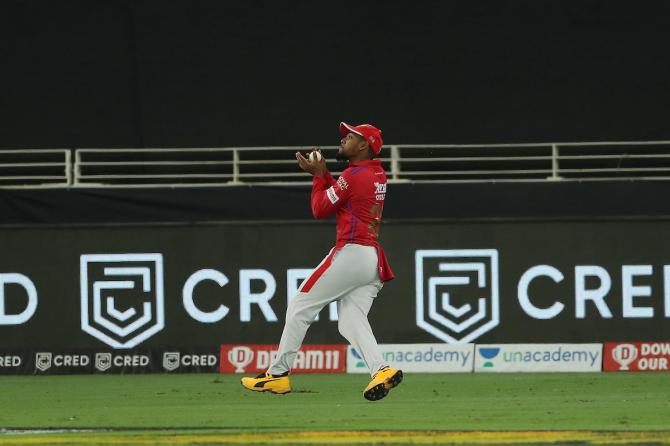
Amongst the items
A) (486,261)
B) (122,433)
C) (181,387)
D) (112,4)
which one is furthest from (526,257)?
(122,433)

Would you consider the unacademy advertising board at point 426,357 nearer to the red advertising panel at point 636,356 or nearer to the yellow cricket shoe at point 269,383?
the red advertising panel at point 636,356

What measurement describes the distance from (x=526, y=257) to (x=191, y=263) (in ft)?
13.1

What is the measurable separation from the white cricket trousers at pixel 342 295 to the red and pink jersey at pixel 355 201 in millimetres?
82

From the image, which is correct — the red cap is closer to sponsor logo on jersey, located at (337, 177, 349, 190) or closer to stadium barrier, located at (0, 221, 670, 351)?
sponsor logo on jersey, located at (337, 177, 349, 190)

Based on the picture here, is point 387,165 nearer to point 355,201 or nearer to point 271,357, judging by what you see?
point 271,357

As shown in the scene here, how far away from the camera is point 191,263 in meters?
17.1

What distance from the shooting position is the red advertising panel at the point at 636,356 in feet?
54.4

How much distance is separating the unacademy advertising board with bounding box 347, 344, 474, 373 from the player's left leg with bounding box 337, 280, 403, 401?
6.27m

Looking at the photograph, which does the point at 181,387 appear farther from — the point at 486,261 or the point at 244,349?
the point at 486,261

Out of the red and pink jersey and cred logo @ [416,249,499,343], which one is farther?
cred logo @ [416,249,499,343]

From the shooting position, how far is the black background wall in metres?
19.7

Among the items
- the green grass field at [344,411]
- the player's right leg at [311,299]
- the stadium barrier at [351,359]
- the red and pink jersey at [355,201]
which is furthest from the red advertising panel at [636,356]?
the player's right leg at [311,299]

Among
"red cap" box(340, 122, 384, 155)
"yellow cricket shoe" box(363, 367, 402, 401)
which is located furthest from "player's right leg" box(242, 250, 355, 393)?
"red cap" box(340, 122, 384, 155)

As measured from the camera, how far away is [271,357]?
55.5ft
